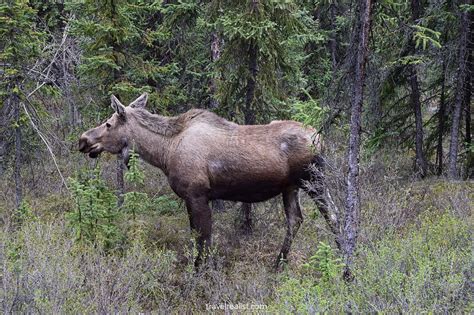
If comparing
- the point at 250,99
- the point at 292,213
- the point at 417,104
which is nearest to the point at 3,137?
the point at 250,99

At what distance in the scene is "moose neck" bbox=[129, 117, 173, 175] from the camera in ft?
33.5

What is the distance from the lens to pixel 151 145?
408 inches

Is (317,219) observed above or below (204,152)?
below

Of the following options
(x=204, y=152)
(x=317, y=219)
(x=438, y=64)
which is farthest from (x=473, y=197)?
(x=204, y=152)

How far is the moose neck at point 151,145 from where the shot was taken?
10.2 meters

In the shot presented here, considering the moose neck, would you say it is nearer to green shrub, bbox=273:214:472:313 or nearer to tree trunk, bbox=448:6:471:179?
green shrub, bbox=273:214:472:313

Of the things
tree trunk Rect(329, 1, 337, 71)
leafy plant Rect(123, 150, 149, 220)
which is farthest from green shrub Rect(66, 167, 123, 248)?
tree trunk Rect(329, 1, 337, 71)

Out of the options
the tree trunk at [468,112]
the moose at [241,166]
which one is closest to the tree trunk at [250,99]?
the moose at [241,166]

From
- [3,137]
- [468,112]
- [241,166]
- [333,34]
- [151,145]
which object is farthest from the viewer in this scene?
[333,34]

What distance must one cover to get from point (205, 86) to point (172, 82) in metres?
1.47

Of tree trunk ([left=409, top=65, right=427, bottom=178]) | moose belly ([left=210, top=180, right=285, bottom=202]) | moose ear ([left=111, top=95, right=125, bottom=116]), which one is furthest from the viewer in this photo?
tree trunk ([left=409, top=65, right=427, bottom=178])

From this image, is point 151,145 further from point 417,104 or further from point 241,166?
point 417,104

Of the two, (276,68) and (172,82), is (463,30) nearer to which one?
(276,68)

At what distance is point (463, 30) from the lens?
13.7 m
